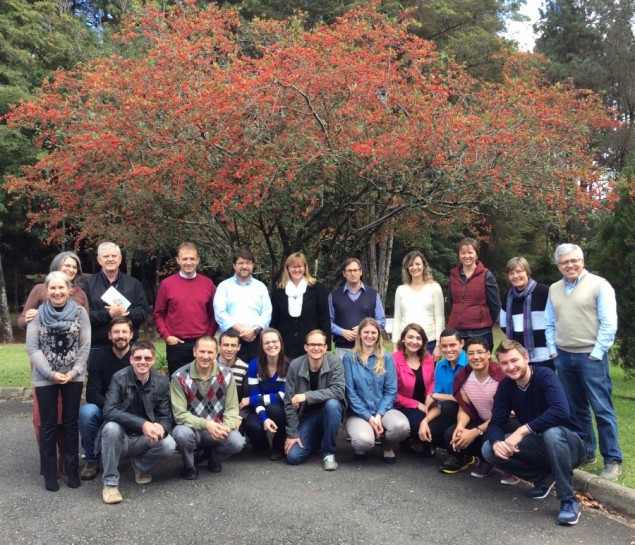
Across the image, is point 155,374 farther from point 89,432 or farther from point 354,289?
point 354,289

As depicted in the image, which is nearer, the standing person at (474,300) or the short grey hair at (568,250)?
the short grey hair at (568,250)

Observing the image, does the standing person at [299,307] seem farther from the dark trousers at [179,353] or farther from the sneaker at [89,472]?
the sneaker at [89,472]

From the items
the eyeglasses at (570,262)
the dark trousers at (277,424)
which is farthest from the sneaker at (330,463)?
the eyeglasses at (570,262)

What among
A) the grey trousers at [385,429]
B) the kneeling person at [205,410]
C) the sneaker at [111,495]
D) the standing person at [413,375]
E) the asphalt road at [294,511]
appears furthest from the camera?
the standing person at [413,375]

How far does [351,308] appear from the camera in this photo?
6148 mm

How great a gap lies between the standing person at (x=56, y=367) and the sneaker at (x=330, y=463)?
2025 millimetres

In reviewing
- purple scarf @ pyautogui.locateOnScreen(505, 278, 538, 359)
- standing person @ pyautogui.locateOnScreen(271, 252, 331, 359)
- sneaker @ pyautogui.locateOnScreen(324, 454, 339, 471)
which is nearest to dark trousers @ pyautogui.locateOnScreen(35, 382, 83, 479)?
sneaker @ pyautogui.locateOnScreen(324, 454, 339, 471)

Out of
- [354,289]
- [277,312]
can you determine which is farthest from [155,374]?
[354,289]

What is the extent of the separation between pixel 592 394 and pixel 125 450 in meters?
3.79

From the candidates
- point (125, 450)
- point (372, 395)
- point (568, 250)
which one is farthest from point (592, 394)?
point (125, 450)

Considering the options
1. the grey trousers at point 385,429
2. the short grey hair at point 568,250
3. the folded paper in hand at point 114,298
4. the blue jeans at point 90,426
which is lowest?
the grey trousers at point 385,429

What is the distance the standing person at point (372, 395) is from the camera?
512cm

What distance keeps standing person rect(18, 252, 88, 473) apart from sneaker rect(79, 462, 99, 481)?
0.81 feet

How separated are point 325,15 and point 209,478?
653 inches
